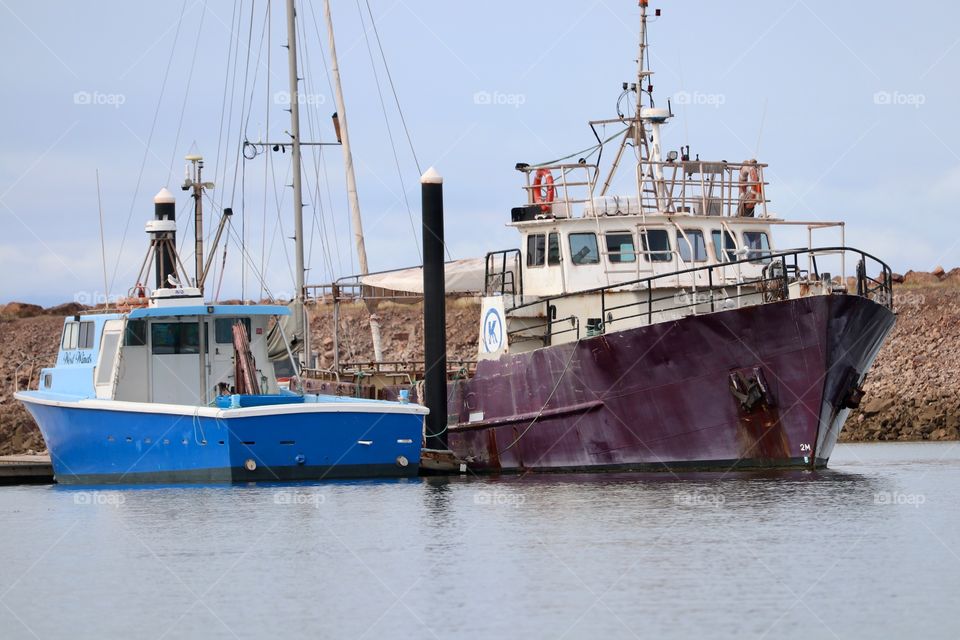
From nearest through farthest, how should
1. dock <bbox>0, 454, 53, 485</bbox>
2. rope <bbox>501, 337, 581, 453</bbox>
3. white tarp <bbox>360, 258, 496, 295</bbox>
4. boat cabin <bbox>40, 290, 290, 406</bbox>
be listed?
rope <bbox>501, 337, 581, 453</bbox>, boat cabin <bbox>40, 290, 290, 406</bbox>, dock <bbox>0, 454, 53, 485</bbox>, white tarp <bbox>360, 258, 496, 295</bbox>

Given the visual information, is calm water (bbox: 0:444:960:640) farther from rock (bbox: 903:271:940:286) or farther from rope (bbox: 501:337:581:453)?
rock (bbox: 903:271:940:286)

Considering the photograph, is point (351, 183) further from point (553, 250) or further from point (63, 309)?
point (63, 309)

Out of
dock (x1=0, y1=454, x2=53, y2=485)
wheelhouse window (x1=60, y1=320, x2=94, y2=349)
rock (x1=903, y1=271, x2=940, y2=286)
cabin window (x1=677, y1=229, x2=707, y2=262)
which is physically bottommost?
dock (x1=0, y1=454, x2=53, y2=485)

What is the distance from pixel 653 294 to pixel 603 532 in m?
8.75

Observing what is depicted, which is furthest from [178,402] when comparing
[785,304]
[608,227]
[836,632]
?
[836,632]

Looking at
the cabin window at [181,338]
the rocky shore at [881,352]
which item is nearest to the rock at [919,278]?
the rocky shore at [881,352]

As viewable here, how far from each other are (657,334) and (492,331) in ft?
16.0

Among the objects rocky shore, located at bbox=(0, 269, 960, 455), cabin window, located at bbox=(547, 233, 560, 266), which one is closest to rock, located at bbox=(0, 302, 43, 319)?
rocky shore, located at bbox=(0, 269, 960, 455)

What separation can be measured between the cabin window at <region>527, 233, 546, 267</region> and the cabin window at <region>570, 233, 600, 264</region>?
2.25 feet

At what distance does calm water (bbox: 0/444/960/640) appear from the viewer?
597 inches

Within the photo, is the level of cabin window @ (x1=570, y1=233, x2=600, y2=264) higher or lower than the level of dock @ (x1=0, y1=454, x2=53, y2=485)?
higher

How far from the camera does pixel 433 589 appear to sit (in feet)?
55.2

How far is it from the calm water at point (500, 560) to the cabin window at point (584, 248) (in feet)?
14.6

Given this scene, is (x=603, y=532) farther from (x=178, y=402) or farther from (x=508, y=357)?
(x=178, y=402)
